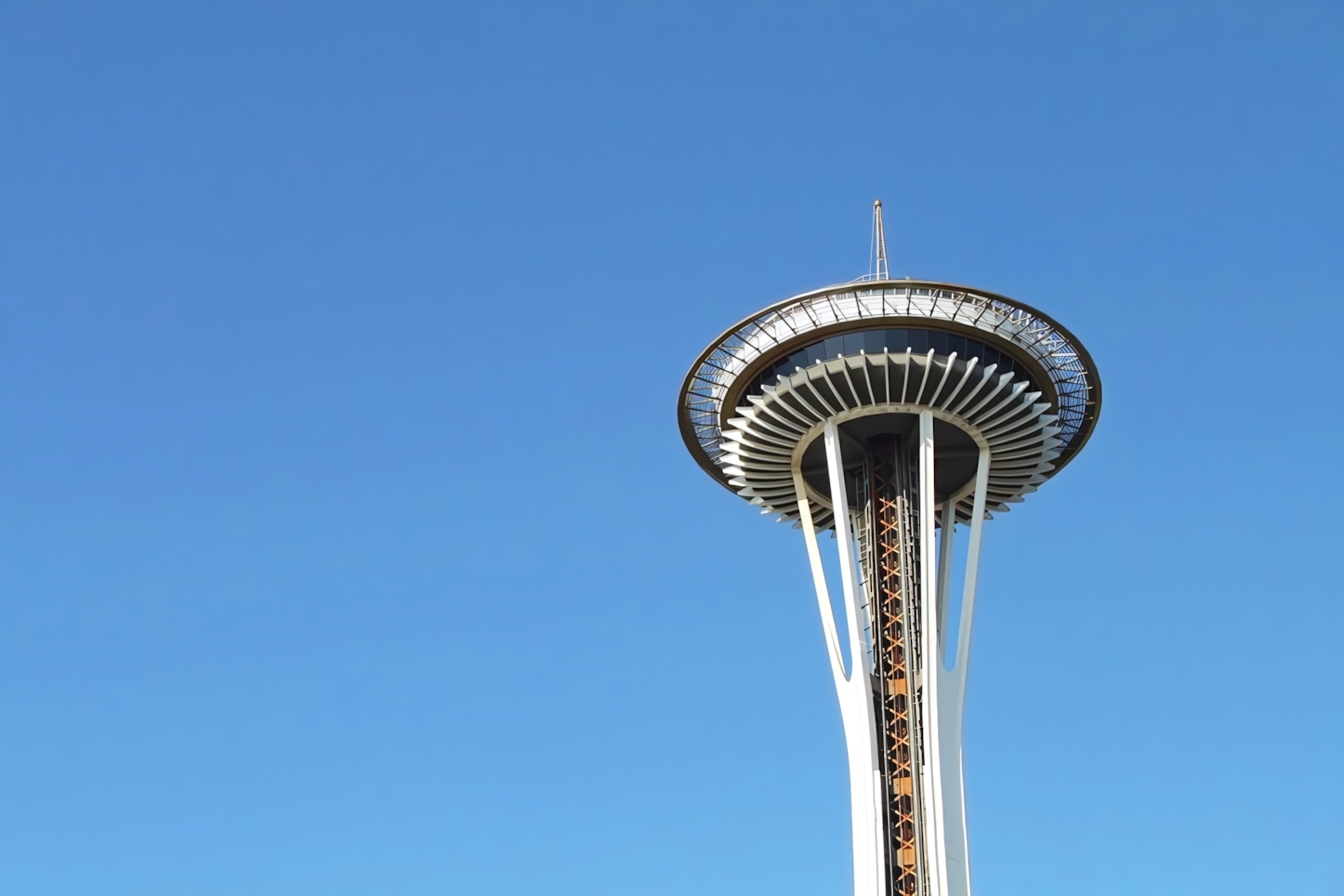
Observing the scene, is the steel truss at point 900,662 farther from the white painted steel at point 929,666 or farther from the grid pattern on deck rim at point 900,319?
the grid pattern on deck rim at point 900,319

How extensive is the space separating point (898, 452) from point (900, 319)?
7347mm

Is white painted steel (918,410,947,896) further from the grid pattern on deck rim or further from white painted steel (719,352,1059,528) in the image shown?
the grid pattern on deck rim

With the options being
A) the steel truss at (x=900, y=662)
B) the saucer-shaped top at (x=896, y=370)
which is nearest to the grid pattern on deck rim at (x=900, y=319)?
the saucer-shaped top at (x=896, y=370)

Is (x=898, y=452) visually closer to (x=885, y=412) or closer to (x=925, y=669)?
(x=885, y=412)

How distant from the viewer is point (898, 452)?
9269 cm

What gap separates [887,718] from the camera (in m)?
88.0

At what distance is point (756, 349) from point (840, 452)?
20.8 ft

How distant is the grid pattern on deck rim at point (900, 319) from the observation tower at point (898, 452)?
0.08 m

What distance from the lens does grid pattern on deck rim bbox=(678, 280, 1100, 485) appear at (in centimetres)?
8888

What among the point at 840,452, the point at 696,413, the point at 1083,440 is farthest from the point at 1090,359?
the point at 696,413

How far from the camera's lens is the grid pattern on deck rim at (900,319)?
3499 inches

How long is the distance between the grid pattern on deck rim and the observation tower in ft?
0.25

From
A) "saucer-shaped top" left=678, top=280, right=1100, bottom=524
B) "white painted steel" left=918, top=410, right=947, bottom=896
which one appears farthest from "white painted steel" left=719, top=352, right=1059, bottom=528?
"white painted steel" left=918, top=410, right=947, bottom=896

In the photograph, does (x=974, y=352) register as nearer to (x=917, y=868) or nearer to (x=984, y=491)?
(x=984, y=491)
